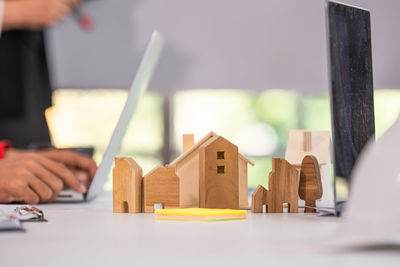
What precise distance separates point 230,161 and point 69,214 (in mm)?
237

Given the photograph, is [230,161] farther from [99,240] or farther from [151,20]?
[151,20]

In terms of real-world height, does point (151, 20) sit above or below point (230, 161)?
above

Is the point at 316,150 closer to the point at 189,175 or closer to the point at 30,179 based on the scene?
the point at 189,175

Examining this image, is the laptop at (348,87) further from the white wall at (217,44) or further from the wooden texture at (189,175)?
the white wall at (217,44)

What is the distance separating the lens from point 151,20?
9.36 ft

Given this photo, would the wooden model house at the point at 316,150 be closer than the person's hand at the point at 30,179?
Yes

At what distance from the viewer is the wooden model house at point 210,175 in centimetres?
87

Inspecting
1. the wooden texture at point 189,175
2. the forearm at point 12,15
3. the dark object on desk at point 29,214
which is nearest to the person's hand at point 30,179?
the dark object on desk at point 29,214

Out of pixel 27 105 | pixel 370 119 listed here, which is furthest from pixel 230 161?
pixel 27 105

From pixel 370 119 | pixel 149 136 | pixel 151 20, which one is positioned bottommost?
pixel 370 119

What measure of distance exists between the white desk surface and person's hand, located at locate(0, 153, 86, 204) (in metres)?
0.30

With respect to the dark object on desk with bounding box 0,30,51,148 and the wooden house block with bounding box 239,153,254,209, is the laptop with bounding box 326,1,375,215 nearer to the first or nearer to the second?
the wooden house block with bounding box 239,153,254,209


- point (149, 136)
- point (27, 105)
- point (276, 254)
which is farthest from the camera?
point (149, 136)

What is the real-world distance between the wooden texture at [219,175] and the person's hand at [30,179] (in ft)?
1.15
